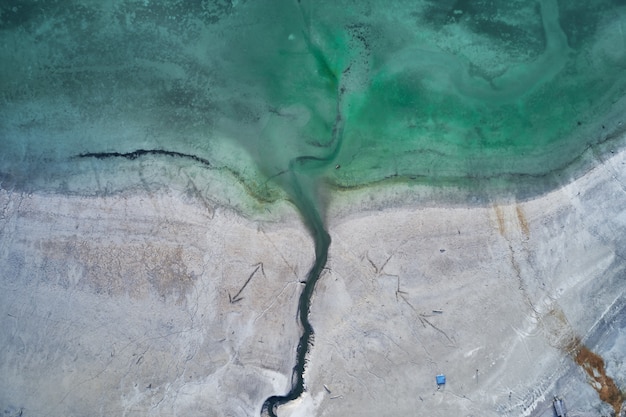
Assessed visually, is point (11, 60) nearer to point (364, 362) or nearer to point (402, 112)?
point (402, 112)

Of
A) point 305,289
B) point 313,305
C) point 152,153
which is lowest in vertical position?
point 313,305

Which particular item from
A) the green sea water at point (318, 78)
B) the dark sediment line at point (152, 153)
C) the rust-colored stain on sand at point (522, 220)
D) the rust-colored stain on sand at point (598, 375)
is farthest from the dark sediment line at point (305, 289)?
the rust-colored stain on sand at point (598, 375)

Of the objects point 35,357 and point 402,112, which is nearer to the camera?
point 35,357

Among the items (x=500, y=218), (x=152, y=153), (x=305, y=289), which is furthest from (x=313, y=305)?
(x=152, y=153)

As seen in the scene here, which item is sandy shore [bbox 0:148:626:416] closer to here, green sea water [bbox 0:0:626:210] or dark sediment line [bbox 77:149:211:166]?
dark sediment line [bbox 77:149:211:166]

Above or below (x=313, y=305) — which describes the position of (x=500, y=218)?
above

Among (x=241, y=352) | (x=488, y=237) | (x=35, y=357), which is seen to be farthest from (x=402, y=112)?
(x=35, y=357)

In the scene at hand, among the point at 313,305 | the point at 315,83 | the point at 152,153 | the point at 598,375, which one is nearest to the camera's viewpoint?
the point at 598,375

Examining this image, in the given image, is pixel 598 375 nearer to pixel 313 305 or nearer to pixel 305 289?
pixel 313 305
